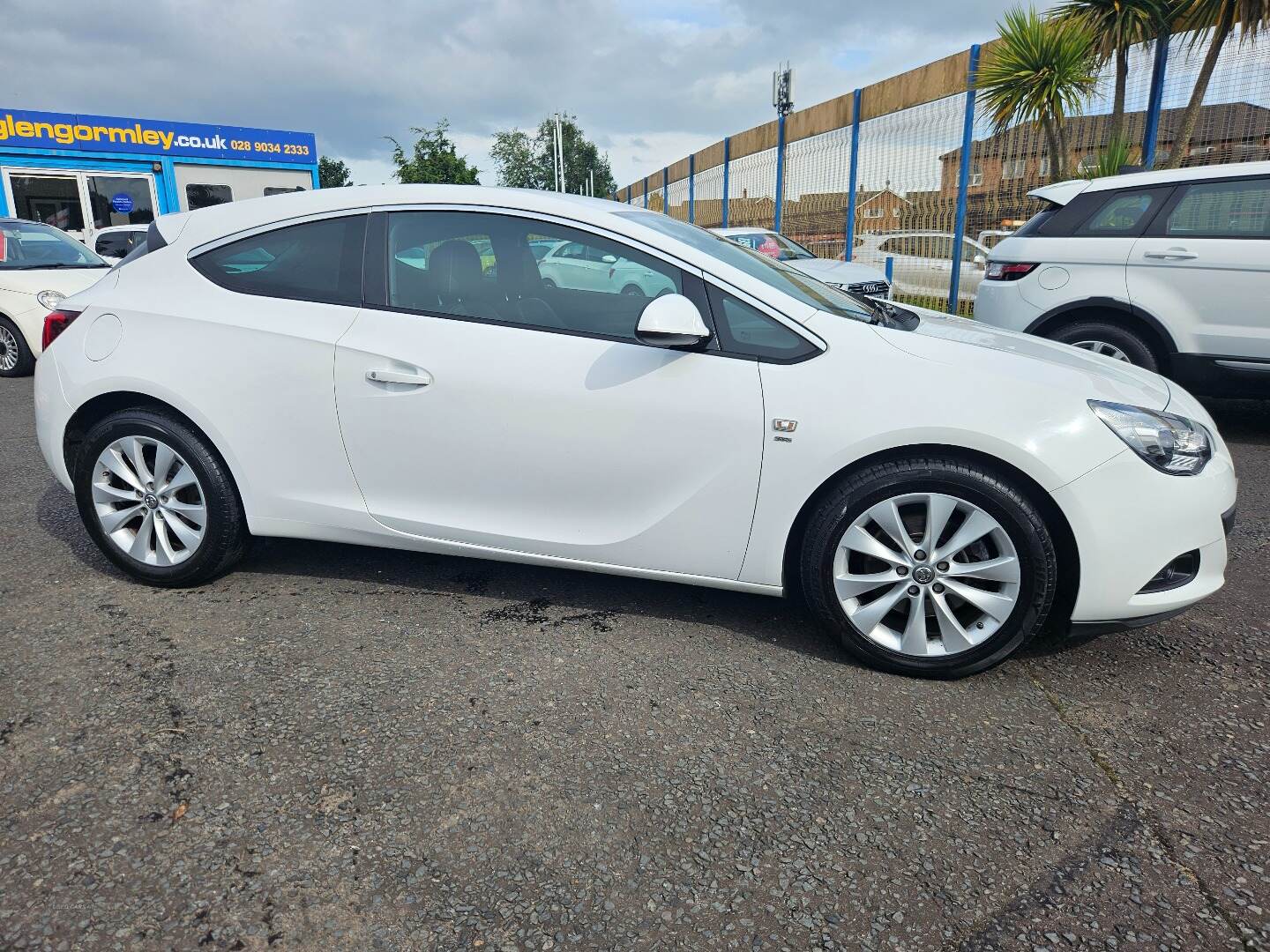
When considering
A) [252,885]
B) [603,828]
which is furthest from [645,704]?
[252,885]

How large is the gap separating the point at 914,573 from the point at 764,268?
4.25ft

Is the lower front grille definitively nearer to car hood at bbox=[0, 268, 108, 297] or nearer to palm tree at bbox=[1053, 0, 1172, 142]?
palm tree at bbox=[1053, 0, 1172, 142]

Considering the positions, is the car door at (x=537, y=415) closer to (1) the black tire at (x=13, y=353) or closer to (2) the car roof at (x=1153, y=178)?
(2) the car roof at (x=1153, y=178)

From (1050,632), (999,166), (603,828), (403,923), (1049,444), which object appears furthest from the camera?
(999,166)

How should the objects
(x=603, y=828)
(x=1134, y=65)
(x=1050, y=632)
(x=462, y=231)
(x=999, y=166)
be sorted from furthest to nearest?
1. (x=999, y=166)
2. (x=1134, y=65)
3. (x=462, y=231)
4. (x=1050, y=632)
5. (x=603, y=828)

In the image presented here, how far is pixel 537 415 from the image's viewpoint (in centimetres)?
300

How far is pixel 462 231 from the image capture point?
10.7ft

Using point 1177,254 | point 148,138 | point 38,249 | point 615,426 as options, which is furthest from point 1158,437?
point 148,138

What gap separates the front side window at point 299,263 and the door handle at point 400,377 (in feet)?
1.04

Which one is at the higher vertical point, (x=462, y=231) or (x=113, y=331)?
(x=462, y=231)

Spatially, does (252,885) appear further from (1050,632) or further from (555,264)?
(1050,632)

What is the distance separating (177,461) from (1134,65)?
10480mm

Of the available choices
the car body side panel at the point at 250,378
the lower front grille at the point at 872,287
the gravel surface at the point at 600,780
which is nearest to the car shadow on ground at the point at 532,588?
the gravel surface at the point at 600,780

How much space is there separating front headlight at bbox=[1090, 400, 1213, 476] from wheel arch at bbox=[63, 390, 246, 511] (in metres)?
3.10
